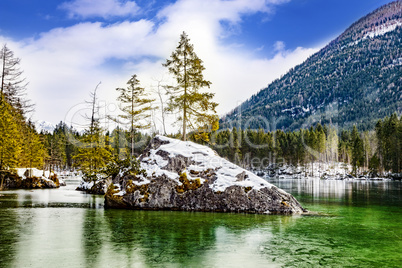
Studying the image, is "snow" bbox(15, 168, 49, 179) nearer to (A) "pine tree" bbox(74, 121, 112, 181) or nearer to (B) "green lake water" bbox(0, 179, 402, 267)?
(A) "pine tree" bbox(74, 121, 112, 181)

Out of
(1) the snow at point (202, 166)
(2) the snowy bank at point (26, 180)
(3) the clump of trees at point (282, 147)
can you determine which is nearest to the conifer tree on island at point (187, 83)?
(1) the snow at point (202, 166)

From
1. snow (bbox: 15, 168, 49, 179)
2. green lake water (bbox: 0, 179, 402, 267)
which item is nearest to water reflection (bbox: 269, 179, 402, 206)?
green lake water (bbox: 0, 179, 402, 267)

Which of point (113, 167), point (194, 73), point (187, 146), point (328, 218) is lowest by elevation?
point (328, 218)

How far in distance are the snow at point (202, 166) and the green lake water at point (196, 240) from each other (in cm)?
344

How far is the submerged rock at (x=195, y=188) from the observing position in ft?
74.8

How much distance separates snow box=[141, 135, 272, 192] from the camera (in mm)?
23578

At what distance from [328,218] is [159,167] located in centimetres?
1319

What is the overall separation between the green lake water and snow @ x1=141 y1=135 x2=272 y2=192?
3.44m

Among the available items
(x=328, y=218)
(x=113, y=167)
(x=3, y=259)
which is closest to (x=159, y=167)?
(x=113, y=167)

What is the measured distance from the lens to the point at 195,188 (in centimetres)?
2383

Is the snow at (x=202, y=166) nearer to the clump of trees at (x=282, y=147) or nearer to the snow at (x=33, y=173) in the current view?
the snow at (x=33, y=173)

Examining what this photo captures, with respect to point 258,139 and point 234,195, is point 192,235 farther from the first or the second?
point 258,139

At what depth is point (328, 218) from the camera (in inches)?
782

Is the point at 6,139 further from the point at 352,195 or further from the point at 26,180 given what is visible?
the point at 352,195
